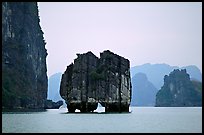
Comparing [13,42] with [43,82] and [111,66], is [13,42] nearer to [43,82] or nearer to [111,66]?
[43,82]

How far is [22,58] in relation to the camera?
135500 millimetres

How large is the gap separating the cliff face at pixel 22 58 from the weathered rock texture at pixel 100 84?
2947cm

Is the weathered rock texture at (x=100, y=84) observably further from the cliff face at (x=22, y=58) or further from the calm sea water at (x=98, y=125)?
the cliff face at (x=22, y=58)

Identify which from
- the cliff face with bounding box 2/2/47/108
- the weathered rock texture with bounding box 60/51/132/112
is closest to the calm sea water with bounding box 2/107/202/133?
the weathered rock texture with bounding box 60/51/132/112

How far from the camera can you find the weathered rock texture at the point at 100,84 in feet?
292

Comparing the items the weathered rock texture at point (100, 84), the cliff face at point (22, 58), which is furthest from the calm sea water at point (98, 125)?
the cliff face at point (22, 58)

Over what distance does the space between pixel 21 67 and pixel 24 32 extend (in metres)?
16.3

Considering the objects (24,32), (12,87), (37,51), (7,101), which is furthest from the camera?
(37,51)

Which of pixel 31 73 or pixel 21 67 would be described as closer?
pixel 21 67

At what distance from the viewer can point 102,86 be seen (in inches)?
3556

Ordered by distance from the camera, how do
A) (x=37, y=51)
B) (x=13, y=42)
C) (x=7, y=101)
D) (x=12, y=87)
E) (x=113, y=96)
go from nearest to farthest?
(x=113, y=96) < (x=7, y=101) < (x=12, y=87) < (x=13, y=42) < (x=37, y=51)

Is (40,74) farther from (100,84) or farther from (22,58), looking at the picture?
(100,84)

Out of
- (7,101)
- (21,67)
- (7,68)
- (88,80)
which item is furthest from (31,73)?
(88,80)

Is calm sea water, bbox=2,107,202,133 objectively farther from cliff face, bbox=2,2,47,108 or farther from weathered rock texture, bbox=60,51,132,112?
cliff face, bbox=2,2,47,108
